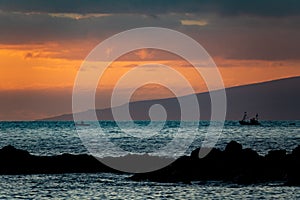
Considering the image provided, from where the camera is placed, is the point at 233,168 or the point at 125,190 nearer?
the point at 125,190

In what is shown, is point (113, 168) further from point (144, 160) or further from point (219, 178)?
point (219, 178)

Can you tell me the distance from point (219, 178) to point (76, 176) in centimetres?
1355

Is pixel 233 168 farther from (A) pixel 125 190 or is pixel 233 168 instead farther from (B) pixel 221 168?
(A) pixel 125 190

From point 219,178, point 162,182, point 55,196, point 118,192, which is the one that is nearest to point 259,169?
point 219,178

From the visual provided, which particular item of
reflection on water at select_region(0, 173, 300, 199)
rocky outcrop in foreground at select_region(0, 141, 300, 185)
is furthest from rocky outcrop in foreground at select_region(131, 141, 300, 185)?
reflection on water at select_region(0, 173, 300, 199)

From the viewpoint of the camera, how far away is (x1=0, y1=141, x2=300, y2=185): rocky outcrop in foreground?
68188mm

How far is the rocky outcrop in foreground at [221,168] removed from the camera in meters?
68.2

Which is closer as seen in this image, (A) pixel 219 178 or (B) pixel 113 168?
(A) pixel 219 178

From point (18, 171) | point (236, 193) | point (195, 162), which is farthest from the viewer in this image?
point (18, 171)

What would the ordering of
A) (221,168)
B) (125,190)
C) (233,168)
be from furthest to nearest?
(221,168) < (233,168) < (125,190)

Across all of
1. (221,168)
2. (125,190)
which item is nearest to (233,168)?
(221,168)

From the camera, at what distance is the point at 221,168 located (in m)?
71.7

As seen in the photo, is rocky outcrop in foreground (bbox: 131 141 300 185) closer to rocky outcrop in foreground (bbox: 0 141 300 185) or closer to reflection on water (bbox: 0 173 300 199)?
rocky outcrop in foreground (bbox: 0 141 300 185)

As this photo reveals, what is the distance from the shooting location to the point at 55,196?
6059 centimetres
